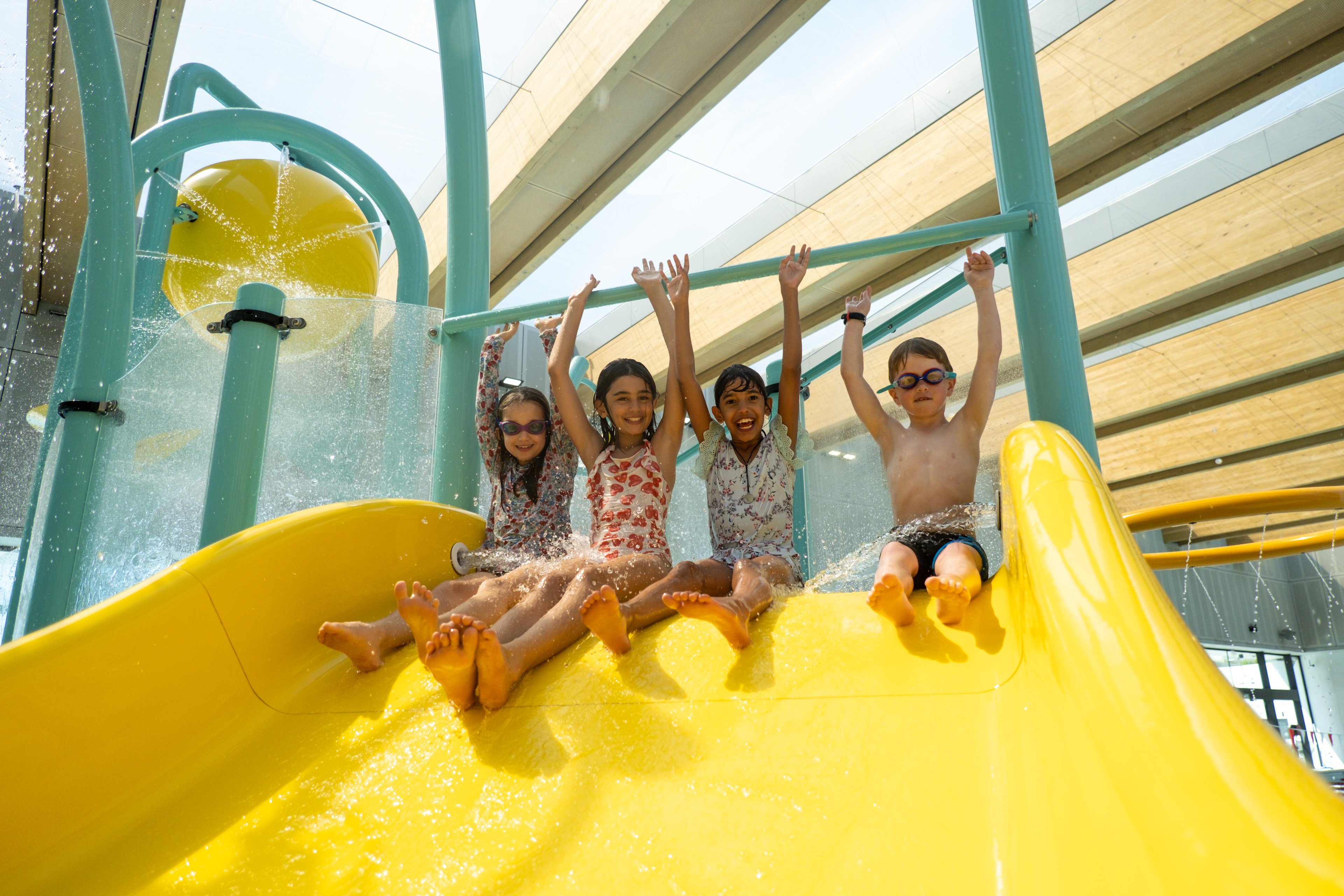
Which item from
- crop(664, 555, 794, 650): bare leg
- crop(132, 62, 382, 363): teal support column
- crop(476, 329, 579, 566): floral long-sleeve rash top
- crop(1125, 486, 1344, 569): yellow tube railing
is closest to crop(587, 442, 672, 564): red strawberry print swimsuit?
crop(476, 329, 579, 566): floral long-sleeve rash top

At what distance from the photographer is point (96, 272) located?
10.00ft

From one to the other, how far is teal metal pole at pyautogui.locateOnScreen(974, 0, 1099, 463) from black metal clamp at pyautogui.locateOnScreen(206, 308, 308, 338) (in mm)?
1993

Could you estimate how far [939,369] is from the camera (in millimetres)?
2346

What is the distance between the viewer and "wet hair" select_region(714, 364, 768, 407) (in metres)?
2.51

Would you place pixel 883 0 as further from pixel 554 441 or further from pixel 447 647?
pixel 447 647

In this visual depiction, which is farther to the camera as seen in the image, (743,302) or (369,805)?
(743,302)

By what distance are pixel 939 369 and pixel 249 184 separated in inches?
126

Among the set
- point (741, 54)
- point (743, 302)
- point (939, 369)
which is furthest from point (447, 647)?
point (743, 302)

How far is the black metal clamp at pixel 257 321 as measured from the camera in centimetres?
233

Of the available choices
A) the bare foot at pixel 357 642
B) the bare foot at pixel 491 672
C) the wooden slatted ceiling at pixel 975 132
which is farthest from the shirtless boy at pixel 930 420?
the wooden slatted ceiling at pixel 975 132

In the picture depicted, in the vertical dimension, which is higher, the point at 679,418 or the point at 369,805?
the point at 679,418

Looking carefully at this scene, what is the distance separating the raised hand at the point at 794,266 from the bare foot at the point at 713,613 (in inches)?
44.1

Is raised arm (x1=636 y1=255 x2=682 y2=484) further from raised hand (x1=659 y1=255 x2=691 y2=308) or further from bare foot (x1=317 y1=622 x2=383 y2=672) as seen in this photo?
bare foot (x1=317 y1=622 x2=383 y2=672)

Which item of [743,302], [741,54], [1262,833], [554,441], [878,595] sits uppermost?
[741,54]
